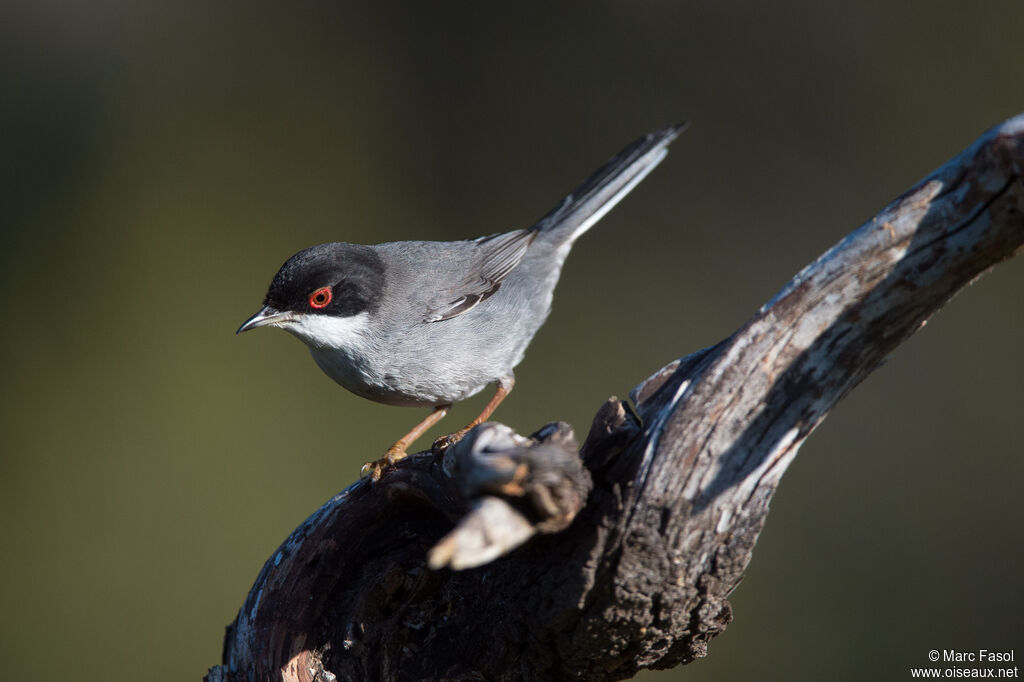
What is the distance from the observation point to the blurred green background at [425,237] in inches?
237

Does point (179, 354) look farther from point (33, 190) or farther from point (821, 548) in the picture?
point (821, 548)

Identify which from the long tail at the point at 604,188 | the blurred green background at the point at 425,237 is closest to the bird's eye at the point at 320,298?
the long tail at the point at 604,188

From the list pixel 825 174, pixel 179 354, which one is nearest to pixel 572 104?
pixel 825 174

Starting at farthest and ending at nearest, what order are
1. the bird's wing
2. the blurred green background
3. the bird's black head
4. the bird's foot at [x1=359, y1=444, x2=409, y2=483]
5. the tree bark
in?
the blurred green background < the bird's wing < the bird's black head < the bird's foot at [x1=359, y1=444, x2=409, y2=483] < the tree bark

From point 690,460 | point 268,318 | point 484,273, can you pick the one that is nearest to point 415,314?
point 484,273

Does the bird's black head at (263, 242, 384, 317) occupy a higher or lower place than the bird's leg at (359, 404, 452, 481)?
higher

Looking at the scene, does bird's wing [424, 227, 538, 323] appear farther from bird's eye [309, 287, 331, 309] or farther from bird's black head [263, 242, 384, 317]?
bird's eye [309, 287, 331, 309]

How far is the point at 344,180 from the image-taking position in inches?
301

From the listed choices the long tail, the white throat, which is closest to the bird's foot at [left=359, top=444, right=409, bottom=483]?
the white throat

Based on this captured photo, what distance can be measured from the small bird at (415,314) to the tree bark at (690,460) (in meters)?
0.88

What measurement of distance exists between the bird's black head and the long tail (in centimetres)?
138

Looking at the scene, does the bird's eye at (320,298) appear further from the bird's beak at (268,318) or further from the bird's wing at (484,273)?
the bird's wing at (484,273)

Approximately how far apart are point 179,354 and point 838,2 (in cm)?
654

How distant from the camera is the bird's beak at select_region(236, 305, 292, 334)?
3709 millimetres
